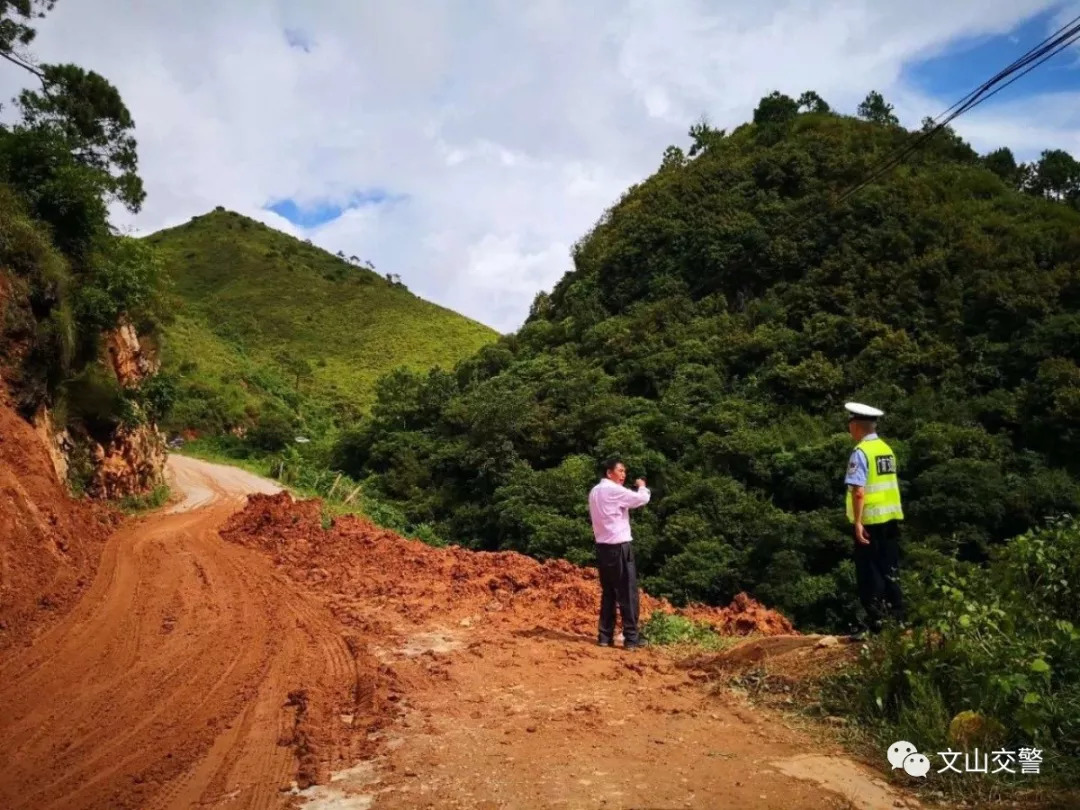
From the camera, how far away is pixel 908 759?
3.88 meters

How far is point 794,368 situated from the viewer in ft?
82.5

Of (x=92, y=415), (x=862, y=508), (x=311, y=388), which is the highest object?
(x=311, y=388)

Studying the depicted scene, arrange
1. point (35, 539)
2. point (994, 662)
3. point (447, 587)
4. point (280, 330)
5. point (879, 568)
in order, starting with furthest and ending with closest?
1. point (280, 330)
2. point (35, 539)
3. point (447, 587)
4. point (879, 568)
5. point (994, 662)

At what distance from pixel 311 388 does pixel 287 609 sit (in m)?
54.2

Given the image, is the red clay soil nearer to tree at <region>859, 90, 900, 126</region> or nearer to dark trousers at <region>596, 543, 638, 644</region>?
dark trousers at <region>596, 543, 638, 644</region>

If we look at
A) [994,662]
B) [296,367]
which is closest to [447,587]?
[994,662]

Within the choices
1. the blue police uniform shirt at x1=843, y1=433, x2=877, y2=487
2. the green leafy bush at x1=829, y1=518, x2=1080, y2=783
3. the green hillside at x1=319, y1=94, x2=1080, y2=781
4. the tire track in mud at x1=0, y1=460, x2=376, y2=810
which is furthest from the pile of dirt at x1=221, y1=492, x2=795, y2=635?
the green hillside at x1=319, y1=94, x2=1080, y2=781

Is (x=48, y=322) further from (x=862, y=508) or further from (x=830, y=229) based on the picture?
(x=830, y=229)

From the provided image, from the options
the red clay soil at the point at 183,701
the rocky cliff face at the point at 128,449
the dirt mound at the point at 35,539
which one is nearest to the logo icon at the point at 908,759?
the red clay soil at the point at 183,701

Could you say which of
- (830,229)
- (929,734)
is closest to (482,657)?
(929,734)

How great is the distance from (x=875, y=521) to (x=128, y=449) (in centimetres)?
1740

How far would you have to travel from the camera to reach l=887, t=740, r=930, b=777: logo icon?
12.4 ft

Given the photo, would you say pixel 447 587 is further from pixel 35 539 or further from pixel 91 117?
pixel 91 117

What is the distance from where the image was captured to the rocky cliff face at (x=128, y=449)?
17.1 metres
